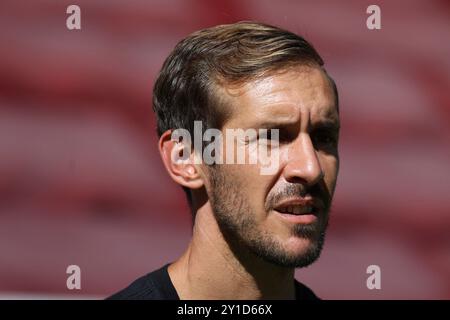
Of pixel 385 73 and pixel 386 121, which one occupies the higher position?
pixel 385 73

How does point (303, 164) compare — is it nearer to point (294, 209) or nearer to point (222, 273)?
point (294, 209)

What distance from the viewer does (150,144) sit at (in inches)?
109

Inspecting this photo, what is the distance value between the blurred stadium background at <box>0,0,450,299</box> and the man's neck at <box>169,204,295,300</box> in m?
0.99

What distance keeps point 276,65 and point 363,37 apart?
1.37m

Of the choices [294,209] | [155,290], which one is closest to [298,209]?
[294,209]

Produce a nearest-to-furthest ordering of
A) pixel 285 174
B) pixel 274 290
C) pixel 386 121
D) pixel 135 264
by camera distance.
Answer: pixel 285 174
pixel 274 290
pixel 135 264
pixel 386 121

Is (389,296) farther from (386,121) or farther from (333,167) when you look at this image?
(333,167)

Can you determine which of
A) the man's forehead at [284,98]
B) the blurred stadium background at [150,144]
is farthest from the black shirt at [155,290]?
the blurred stadium background at [150,144]

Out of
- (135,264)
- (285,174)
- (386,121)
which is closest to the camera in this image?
(285,174)

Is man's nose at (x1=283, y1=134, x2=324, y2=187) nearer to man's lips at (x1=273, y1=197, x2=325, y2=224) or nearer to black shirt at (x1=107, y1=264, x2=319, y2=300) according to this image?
man's lips at (x1=273, y1=197, x2=325, y2=224)

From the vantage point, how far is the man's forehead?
1598 mm

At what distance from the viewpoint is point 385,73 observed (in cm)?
293

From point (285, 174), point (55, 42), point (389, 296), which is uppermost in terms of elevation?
point (55, 42)

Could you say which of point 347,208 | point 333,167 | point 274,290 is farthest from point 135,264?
point 333,167
